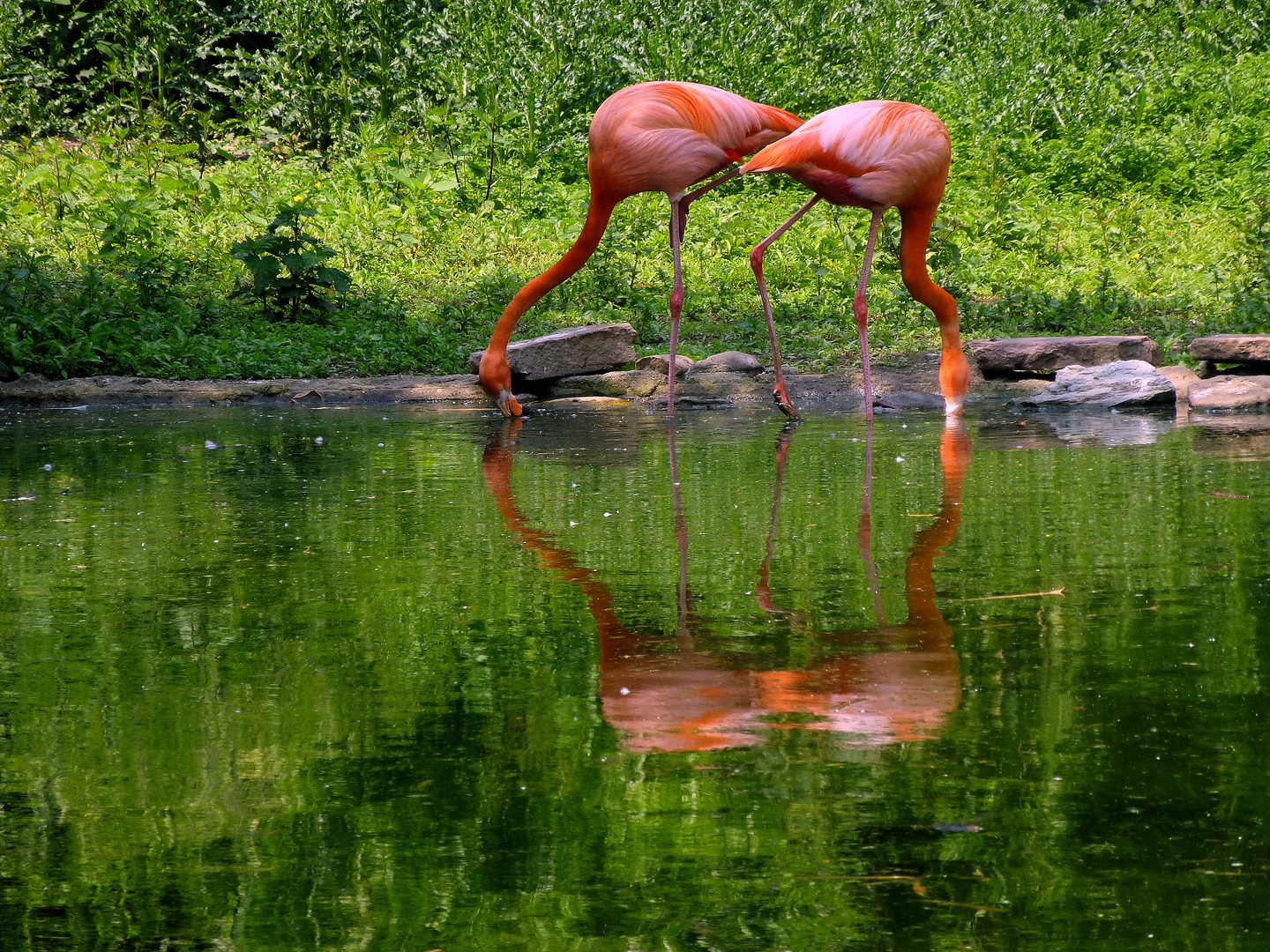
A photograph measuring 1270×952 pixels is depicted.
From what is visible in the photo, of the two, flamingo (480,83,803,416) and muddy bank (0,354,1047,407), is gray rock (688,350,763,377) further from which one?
flamingo (480,83,803,416)

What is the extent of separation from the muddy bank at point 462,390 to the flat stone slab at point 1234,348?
1.05 meters

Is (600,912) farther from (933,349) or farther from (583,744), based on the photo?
(933,349)

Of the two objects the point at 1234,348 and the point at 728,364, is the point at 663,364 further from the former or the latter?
the point at 1234,348

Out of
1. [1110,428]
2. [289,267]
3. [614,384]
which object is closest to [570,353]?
[614,384]

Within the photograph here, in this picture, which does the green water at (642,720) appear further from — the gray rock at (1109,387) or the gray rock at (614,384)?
the gray rock at (614,384)

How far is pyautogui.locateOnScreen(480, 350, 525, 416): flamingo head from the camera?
28.2ft

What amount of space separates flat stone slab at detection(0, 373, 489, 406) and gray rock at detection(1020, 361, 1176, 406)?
3.73 m

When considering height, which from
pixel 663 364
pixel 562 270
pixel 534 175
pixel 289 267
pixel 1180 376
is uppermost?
pixel 534 175

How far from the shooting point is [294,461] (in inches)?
273

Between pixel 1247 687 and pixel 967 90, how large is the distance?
1397 cm

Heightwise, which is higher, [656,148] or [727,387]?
[656,148]

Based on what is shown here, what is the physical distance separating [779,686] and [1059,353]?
703 cm

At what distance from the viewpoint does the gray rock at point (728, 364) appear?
9859mm

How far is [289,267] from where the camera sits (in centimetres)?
1138
